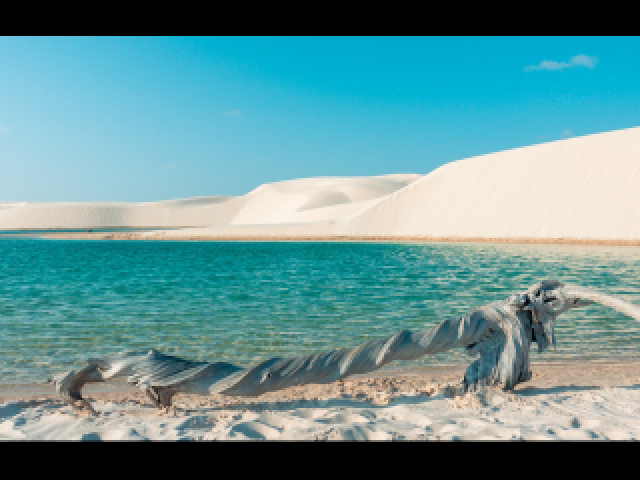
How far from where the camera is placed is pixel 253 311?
10898 mm

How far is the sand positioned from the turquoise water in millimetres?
1627

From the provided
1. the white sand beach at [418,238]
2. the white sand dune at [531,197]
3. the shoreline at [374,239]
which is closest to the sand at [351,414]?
the white sand beach at [418,238]

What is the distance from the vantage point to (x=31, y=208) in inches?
5212

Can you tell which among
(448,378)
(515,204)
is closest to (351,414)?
(448,378)

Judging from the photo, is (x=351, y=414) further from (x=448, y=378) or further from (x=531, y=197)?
(x=531, y=197)

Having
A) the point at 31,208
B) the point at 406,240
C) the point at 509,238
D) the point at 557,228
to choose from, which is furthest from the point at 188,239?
the point at 31,208

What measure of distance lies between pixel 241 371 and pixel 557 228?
42142mm

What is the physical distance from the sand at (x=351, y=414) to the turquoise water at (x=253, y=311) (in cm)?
163

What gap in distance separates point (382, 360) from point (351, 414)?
23.2 inches

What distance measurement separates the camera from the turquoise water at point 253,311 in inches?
293

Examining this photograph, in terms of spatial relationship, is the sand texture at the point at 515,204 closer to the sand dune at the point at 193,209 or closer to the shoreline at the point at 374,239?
the shoreline at the point at 374,239
